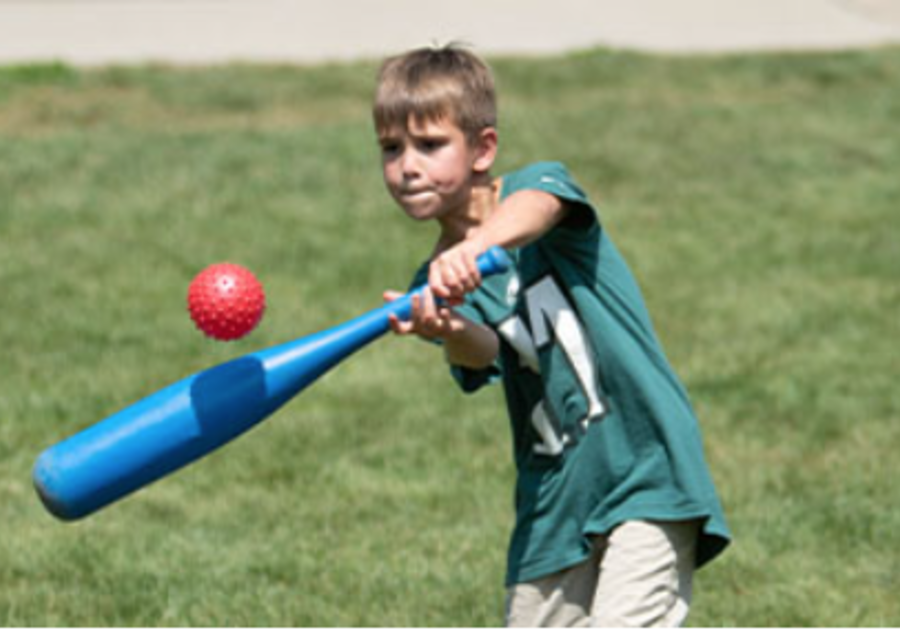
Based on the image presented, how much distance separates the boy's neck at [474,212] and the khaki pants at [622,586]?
0.65 metres

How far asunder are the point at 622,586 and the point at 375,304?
4.35 meters

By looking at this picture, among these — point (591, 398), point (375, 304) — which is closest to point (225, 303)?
point (591, 398)

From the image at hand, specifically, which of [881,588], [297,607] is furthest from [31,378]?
[881,588]

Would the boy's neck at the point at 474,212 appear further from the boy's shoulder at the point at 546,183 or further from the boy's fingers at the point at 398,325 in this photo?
the boy's fingers at the point at 398,325

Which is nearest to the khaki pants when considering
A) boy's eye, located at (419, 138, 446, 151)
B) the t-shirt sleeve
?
the t-shirt sleeve

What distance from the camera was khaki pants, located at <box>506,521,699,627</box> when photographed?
10.7ft

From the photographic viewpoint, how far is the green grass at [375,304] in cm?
484

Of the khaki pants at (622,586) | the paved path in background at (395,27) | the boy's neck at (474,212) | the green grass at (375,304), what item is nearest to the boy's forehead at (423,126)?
the boy's neck at (474,212)

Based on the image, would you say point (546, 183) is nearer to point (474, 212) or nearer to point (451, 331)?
point (474, 212)

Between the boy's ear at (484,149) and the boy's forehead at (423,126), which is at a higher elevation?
the boy's forehead at (423,126)

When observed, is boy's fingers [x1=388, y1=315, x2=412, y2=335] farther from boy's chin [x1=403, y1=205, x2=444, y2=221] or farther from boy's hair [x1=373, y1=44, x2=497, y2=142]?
boy's hair [x1=373, y1=44, x2=497, y2=142]

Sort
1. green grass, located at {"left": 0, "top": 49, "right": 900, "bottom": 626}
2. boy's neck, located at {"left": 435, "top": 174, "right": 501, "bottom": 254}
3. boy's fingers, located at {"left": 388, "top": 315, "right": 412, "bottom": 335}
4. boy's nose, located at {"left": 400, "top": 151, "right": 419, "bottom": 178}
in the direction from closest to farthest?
1. boy's fingers, located at {"left": 388, "top": 315, "right": 412, "bottom": 335}
2. boy's nose, located at {"left": 400, "top": 151, "right": 419, "bottom": 178}
3. boy's neck, located at {"left": 435, "top": 174, "right": 501, "bottom": 254}
4. green grass, located at {"left": 0, "top": 49, "right": 900, "bottom": 626}

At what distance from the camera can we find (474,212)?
328 cm

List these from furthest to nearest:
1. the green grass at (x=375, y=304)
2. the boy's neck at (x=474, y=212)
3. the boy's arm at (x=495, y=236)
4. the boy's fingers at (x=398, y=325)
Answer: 1. the green grass at (x=375, y=304)
2. the boy's neck at (x=474, y=212)
3. the boy's fingers at (x=398, y=325)
4. the boy's arm at (x=495, y=236)
